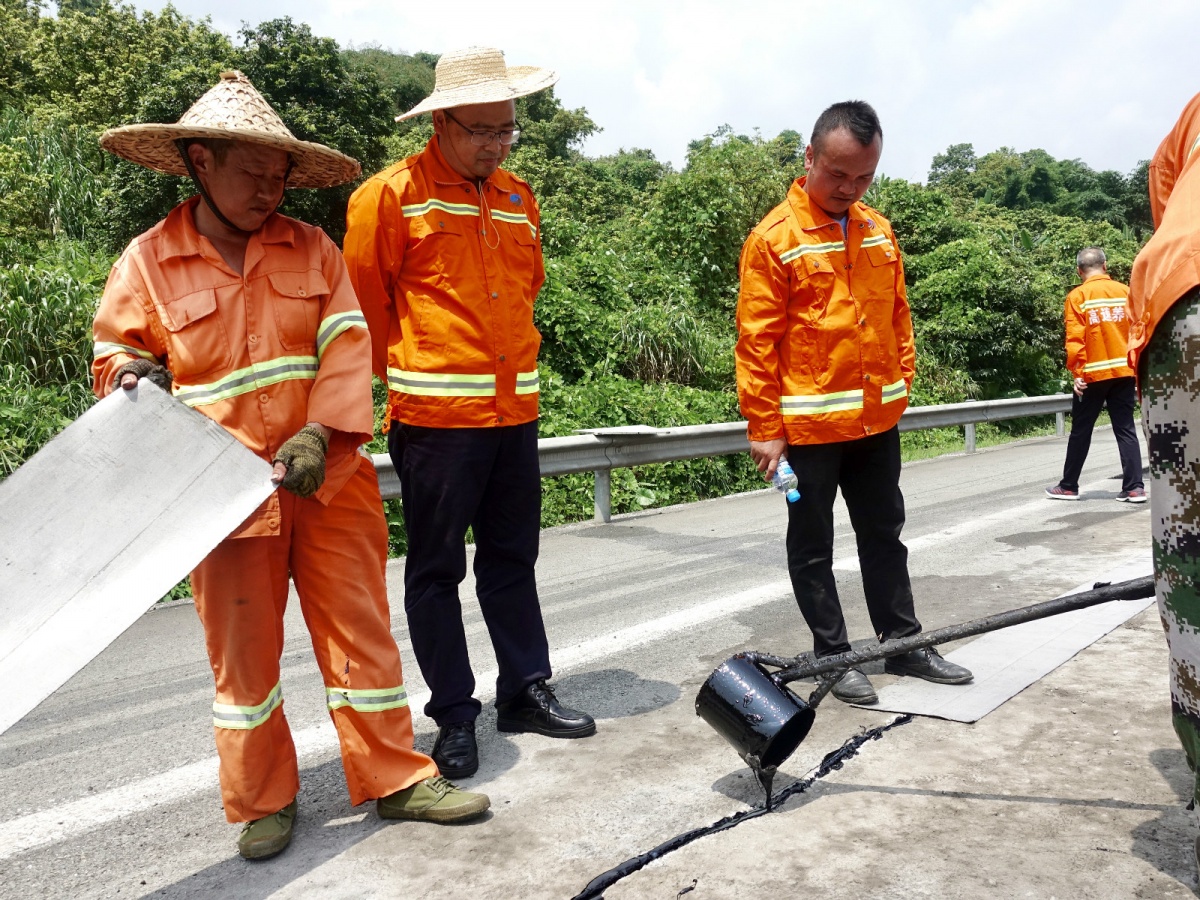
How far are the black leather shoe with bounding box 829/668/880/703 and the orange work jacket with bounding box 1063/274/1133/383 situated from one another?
6.09 m

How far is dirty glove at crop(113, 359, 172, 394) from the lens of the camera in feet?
8.67

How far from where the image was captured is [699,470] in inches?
411

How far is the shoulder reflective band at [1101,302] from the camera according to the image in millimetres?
9188

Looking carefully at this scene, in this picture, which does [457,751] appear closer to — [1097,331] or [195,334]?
[195,334]

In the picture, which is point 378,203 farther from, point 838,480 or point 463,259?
point 838,480

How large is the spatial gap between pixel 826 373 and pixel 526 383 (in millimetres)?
1112

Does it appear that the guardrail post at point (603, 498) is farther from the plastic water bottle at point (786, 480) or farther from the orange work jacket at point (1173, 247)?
the orange work jacket at point (1173, 247)

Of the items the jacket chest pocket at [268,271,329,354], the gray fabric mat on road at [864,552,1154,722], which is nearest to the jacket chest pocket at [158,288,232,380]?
the jacket chest pocket at [268,271,329,354]

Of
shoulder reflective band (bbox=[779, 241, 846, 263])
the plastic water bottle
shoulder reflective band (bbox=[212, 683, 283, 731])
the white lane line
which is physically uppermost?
shoulder reflective band (bbox=[779, 241, 846, 263])

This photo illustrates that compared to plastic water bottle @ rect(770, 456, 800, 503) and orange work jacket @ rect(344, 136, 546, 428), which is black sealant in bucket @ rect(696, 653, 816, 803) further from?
orange work jacket @ rect(344, 136, 546, 428)

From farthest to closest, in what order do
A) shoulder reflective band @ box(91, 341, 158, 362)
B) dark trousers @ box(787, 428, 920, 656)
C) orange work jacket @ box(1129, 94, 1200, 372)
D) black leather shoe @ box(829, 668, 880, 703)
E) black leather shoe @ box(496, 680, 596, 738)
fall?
1. dark trousers @ box(787, 428, 920, 656)
2. black leather shoe @ box(829, 668, 880, 703)
3. black leather shoe @ box(496, 680, 596, 738)
4. shoulder reflective band @ box(91, 341, 158, 362)
5. orange work jacket @ box(1129, 94, 1200, 372)

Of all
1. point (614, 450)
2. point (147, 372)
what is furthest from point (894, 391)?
point (614, 450)

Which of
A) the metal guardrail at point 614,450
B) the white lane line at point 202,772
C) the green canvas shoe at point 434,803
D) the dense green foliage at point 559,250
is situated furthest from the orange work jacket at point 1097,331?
the green canvas shoe at point 434,803

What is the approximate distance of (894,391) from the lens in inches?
160
